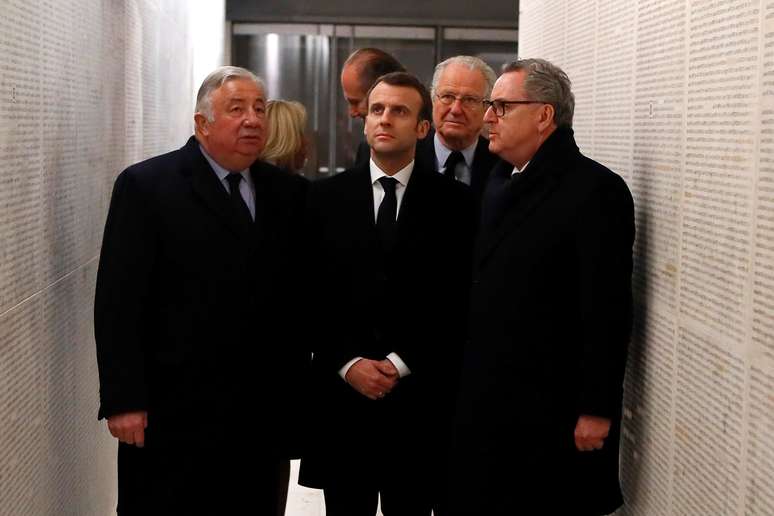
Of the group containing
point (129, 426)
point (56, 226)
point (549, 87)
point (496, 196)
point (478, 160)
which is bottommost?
point (129, 426)

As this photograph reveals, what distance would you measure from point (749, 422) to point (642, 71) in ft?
4.09

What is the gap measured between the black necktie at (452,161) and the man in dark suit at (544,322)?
0.89 meters

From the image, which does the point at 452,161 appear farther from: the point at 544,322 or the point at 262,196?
the point at 544,322

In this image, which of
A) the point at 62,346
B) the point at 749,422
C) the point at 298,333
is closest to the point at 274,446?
the point at 298,333

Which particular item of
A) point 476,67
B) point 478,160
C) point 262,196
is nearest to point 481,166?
point 478,160

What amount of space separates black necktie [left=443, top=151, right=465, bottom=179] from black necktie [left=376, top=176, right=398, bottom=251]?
79 centimetres

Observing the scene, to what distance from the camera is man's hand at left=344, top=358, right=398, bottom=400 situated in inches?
126

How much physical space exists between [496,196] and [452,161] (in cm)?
95

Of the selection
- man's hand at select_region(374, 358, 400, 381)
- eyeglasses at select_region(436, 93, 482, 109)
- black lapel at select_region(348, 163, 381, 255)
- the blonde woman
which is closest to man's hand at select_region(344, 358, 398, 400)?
man's hand at select_region(374, 358, 400, 381)

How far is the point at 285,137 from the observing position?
4.68 m

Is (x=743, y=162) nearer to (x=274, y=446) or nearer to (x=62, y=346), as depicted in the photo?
(x=274, y=446)

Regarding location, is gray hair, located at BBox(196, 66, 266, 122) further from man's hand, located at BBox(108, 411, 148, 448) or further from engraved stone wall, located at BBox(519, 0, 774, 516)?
engraved stone wall, located at BBox(519, 0, 774, 516)

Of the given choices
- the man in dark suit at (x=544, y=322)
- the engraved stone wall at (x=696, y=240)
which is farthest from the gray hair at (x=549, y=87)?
the engraved stone wall at (x=696, y=240)

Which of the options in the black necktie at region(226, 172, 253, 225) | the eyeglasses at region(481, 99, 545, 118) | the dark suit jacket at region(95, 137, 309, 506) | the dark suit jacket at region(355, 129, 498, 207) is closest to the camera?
the dark suit jacket at region(95, 137, 309, 506)
